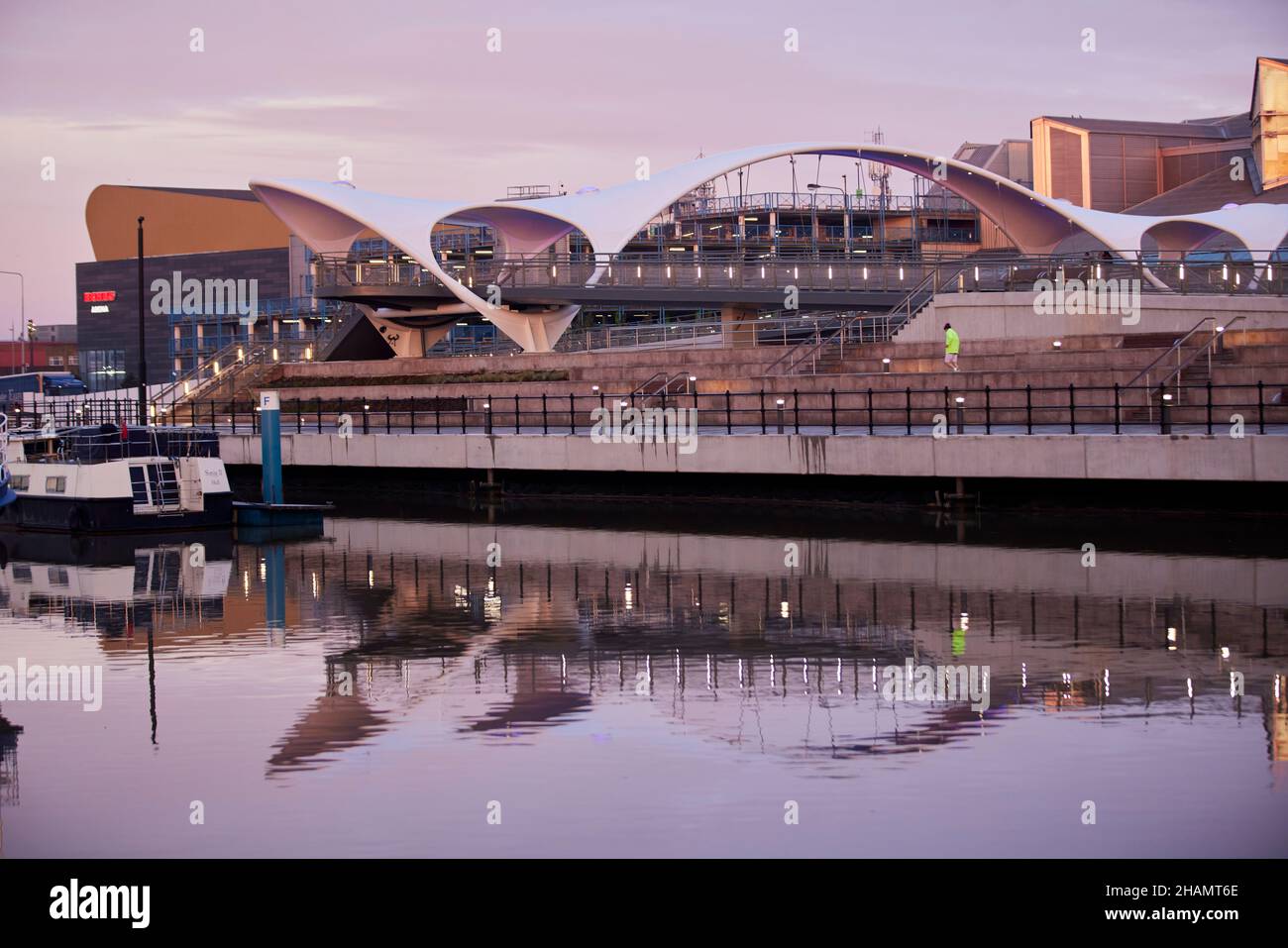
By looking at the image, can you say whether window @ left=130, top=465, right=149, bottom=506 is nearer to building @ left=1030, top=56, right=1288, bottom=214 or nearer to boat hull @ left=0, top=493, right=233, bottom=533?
boat hull @ left=0, top=493, right=233, bottom=533

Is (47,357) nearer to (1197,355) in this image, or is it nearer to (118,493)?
(118,493)

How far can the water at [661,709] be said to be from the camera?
9289mm

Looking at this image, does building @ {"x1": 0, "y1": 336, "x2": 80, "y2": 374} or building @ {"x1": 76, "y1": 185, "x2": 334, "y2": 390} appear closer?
building @ {"x1": 76, "y1": 185, "x2": 334, "y2": 390}

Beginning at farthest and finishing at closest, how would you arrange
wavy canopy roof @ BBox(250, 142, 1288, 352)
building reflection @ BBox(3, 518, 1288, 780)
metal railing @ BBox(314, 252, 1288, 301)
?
wavy canopy roof @ BBox(250, 142, 1288, 352) → metal railing @ BBox(314, 252, 1288, 301) → building reflection @ BBox(3, 518, 1288, 780)

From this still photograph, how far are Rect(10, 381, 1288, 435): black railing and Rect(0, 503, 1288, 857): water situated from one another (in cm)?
644

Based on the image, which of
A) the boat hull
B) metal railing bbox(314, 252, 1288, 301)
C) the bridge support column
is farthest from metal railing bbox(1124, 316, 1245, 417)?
metal railing bbox(314, 252, 1288, 301)

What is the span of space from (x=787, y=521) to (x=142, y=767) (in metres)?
17.8

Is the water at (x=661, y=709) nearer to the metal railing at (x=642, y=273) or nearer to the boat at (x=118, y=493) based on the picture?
the boat at (x=118, y=493)

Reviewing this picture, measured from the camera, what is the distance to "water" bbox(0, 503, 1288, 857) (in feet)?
30.5

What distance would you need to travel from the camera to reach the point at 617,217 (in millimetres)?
67188

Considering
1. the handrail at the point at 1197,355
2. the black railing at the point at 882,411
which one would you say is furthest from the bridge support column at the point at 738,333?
the handrail at the point at 1197,355

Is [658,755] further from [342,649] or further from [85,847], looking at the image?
[342,649]

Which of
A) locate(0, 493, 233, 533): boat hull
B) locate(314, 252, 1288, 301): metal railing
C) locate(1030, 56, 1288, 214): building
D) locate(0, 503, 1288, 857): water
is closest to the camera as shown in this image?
locate(0, 503, 1288, 857): water

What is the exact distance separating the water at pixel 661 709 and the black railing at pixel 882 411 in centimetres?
644
